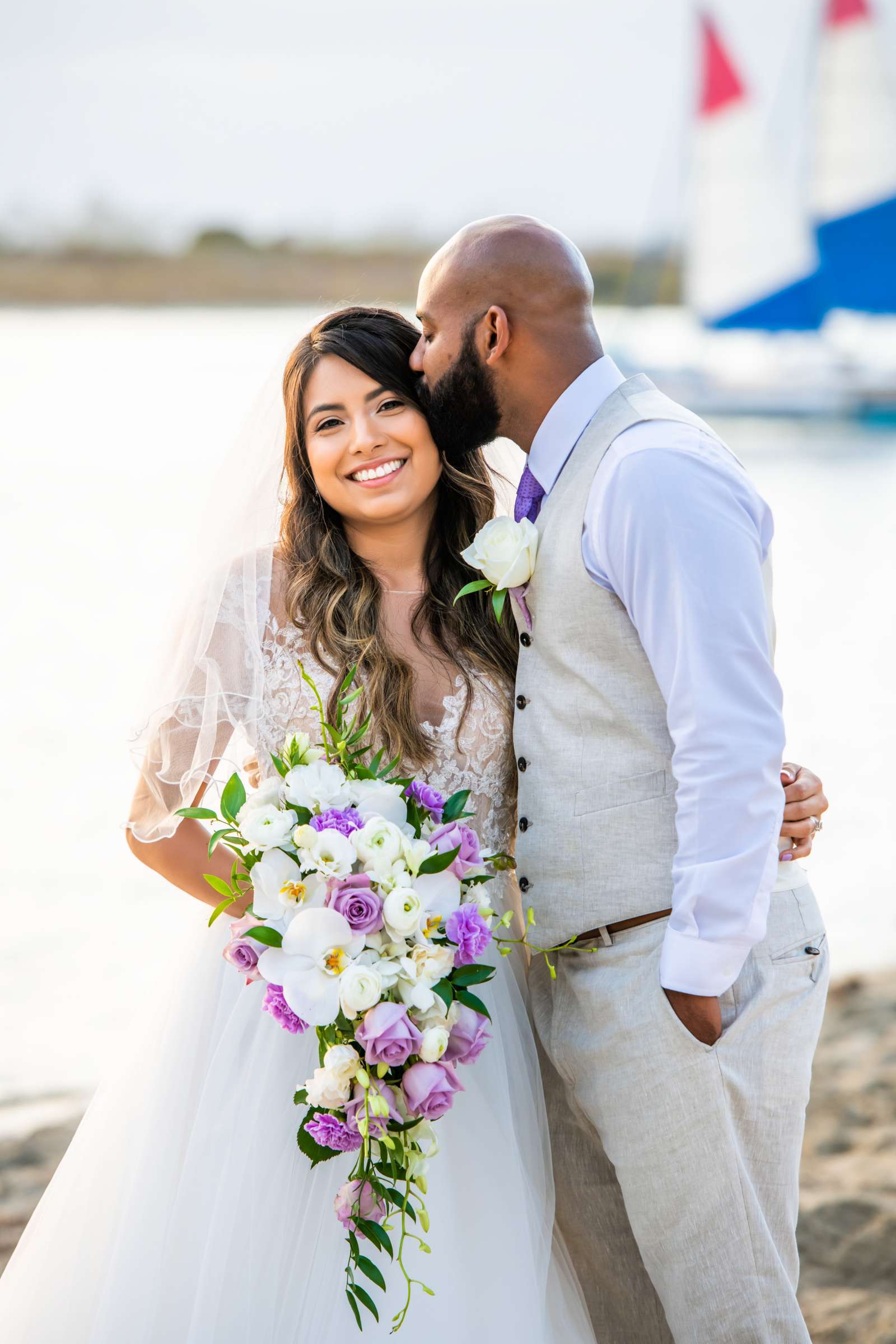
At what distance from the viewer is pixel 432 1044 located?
1.79 metres

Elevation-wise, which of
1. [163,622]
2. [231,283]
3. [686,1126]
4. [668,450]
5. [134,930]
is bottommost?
[134,930]

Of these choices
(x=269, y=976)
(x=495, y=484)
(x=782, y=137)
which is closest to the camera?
(x=269, y=976)

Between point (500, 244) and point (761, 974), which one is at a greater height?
point (500, 244)

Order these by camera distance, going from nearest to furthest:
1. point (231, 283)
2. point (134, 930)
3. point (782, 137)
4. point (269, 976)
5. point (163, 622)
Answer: point (269, 976) < point (163, 622) < point (134, 930) < point (231, 283) < point (782, 137)

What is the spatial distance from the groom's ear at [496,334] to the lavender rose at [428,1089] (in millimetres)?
1244

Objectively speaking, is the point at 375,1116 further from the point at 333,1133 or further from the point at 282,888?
the point at 282,888

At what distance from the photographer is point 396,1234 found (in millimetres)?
2121

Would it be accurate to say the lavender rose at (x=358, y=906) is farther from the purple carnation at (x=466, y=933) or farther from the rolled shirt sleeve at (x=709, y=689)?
the rolled shirt sleeve at (x=709, y=689)

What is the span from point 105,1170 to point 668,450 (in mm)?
1673

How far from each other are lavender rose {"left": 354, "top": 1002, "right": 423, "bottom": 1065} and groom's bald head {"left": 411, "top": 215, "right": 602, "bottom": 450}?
1104 millimetres

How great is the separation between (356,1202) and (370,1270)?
11 centimetres

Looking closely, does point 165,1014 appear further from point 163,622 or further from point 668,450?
point 668,450

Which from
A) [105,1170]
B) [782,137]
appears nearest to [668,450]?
[105,1170]

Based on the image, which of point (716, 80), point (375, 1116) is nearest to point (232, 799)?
point (375, 1116)
